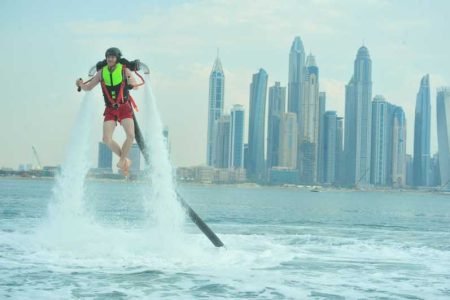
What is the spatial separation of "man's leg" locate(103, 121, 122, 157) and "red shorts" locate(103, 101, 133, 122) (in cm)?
10

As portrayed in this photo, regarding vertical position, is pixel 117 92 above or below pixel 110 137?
above

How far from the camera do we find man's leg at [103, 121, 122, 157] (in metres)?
12.4

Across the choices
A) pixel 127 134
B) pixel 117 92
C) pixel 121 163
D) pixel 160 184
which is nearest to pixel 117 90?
pixel 117 92

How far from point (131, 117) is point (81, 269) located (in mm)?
3060

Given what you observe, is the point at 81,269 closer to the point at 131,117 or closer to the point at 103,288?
the point at 103,288

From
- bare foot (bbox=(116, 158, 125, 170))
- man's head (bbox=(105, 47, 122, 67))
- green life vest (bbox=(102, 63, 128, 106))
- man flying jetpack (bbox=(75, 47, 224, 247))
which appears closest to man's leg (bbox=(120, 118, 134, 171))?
man flying jetpack (bbox=(75, 47, 224, 247))

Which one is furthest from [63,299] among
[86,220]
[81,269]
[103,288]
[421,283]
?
[86,220]

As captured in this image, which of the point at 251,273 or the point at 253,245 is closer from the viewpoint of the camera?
the point at 251,273

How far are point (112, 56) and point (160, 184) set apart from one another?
3.70 metres

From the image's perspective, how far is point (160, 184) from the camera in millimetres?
14961

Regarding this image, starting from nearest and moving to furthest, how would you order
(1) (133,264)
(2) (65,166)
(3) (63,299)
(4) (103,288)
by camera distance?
(3) (63,299) < (4) (103,288) < (1) (133,264) < (2) (65,166)

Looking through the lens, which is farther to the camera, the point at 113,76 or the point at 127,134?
the point at 127,134

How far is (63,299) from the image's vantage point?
9977 mm

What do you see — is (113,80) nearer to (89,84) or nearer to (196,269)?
(89,84)
